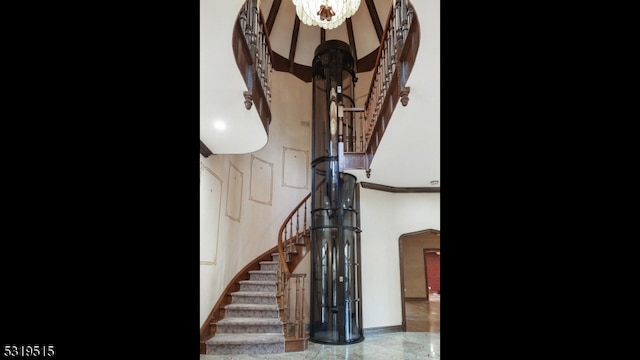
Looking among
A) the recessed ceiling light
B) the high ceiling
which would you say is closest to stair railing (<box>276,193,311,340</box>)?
the high ceiling

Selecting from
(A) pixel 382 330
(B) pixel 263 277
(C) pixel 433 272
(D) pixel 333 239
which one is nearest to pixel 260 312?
(B) pixel 263 277

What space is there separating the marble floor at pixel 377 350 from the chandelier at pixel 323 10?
4470 mm

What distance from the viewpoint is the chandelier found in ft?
17.4

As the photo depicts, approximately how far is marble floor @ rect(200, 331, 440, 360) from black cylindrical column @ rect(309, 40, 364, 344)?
312 mm

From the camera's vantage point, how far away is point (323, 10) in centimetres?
536

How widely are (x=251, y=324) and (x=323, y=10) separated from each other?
14.3 feet

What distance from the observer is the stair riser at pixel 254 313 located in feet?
18.9

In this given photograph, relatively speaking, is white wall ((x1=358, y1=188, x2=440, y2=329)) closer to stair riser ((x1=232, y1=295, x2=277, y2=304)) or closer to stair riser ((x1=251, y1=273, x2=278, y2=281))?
stair riser ((x1=251, y1=273, x2=278, y2=281))

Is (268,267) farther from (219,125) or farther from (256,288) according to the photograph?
(219,125)

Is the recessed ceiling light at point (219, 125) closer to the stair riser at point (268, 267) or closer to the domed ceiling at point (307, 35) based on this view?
the stair riser at point (268, 267)
